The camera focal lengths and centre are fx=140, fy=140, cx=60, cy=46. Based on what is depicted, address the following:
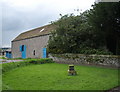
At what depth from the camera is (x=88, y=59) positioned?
45.1ft

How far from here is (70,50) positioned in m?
16.4

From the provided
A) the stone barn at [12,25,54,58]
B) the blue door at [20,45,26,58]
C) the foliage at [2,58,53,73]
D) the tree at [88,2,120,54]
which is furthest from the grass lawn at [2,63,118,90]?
the blue door at [20,45,26,58]

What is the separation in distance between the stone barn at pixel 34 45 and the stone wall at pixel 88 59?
360 cm

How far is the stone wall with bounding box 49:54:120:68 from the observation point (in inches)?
465

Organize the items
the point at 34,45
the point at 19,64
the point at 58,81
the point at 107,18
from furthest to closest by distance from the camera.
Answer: the point at 34,45 < the point at 19,64 < the point at 107,18 < the point at 58,81

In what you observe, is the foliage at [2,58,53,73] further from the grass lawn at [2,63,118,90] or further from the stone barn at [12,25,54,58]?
the stone barn at [12,25,54,58]

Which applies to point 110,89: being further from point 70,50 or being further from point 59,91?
point 70,50

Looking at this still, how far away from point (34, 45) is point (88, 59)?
11972 millimetres

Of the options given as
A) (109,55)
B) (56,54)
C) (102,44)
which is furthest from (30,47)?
(109,55)

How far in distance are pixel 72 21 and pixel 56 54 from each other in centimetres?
450

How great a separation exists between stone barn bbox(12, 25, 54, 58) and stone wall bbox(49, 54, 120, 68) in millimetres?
3601

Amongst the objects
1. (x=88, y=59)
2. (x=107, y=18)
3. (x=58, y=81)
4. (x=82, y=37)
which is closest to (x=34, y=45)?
(x=82, y=37)

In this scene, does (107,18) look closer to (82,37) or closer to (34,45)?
(82,37)

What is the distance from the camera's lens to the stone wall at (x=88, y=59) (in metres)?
11.8
